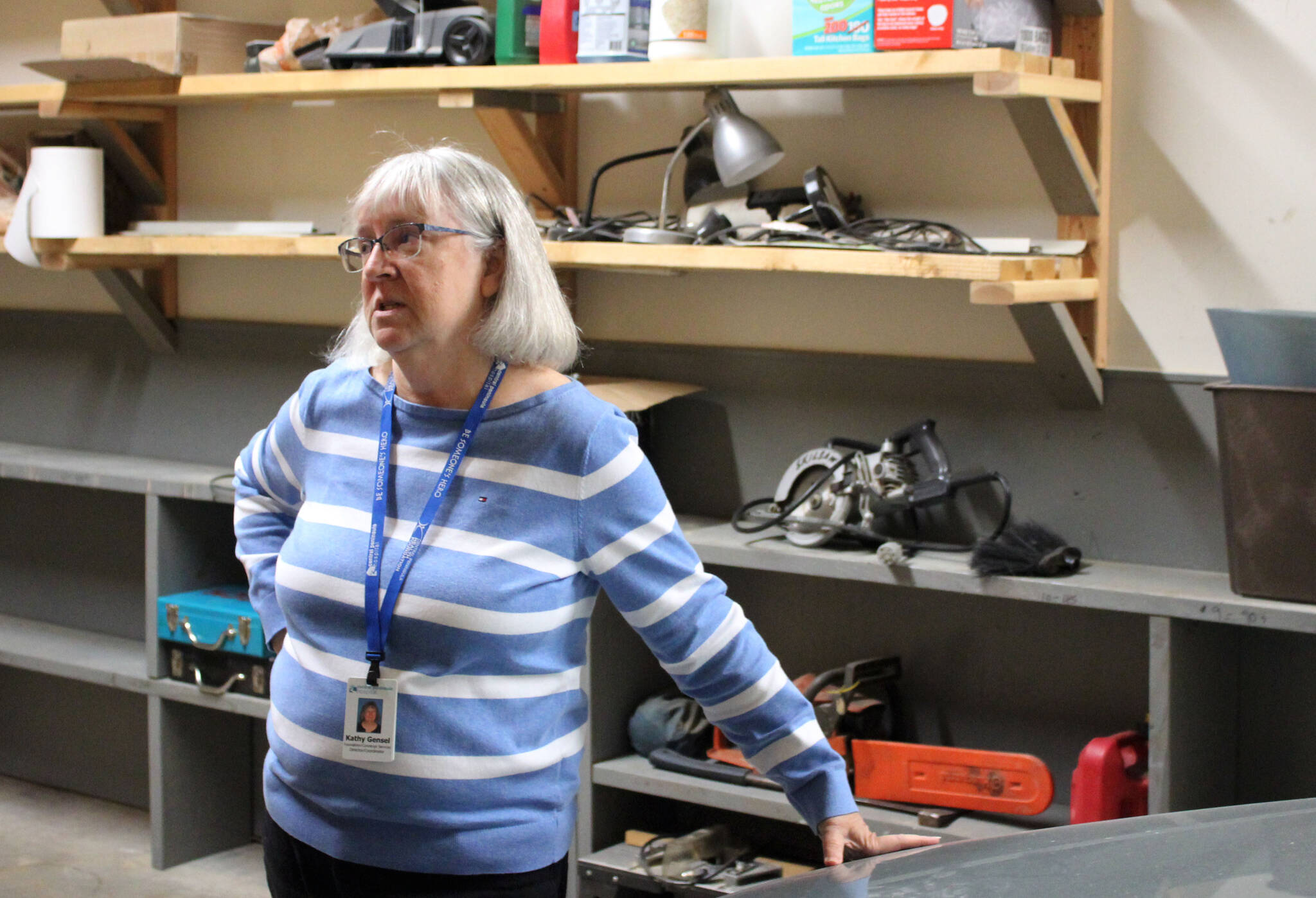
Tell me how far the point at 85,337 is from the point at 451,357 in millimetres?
2592

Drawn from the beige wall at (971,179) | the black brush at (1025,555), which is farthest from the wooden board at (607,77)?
the black brush at (1025,555)

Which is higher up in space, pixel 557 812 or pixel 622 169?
pixel 622 169

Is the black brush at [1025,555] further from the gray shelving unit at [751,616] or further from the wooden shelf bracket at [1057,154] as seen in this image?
the wooden shelf bracket at [1057,154]

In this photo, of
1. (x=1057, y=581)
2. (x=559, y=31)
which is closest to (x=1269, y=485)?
(x=1057, y=581)

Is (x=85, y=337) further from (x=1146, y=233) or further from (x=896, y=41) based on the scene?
(x=1146, y=233)

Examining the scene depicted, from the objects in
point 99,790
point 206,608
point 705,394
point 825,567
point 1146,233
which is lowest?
point 99,790

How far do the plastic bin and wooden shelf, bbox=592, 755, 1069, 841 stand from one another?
557 mm

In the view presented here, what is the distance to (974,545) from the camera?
2318 mm

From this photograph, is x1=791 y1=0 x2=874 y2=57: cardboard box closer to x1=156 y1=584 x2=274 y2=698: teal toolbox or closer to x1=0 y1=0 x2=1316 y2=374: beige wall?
x1=0 y1=0 x2=1316 y2=374: beige wall

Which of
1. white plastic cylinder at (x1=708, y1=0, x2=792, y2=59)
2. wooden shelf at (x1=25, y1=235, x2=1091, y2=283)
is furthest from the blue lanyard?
white plastic cylinder at (x1=708, y1=0, x2=792, y2=59)

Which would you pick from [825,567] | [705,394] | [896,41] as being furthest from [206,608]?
[896,41]

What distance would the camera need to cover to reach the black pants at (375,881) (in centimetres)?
147

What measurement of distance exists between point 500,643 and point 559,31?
4.95 feet

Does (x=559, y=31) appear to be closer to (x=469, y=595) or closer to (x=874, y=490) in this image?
(x=874, y=490)
